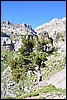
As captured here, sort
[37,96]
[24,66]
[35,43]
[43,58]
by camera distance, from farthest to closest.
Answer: [35,43] < [24,66] < [43,58] < [37,96]

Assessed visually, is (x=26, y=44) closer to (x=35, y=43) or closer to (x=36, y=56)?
(x=35, y=43)

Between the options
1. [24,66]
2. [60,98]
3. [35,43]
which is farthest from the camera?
[35,43]

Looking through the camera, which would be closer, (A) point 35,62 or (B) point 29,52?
(A) point 35,62

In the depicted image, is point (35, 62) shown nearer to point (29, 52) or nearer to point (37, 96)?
point (29, 52)

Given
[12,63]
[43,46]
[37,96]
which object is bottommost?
[37,96]

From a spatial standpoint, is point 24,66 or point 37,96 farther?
→ point 24,66

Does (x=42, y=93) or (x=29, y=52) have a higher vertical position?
(x=29, y=52)

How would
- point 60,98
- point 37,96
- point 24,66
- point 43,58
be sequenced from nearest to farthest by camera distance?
point 60,98 < point 37,96 < point 43,58 < point 24,66

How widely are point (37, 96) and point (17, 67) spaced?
19.1 meters

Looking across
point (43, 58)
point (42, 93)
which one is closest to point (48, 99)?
point (42, 93)

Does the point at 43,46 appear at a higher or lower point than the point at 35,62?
higher

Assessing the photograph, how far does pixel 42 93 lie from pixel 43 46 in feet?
81.8

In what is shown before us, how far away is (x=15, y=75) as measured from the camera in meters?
44.9

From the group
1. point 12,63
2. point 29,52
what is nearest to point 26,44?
point 29,52
